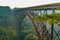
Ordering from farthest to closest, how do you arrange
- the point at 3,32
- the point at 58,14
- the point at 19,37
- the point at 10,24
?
the point at 10,24, the point at 3,32, the point at 19,37, the point at 58,14

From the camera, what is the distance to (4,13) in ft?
80.9

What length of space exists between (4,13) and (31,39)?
990 centimetres

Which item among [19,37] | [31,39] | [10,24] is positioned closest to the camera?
[31,39]

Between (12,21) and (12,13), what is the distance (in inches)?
38.9

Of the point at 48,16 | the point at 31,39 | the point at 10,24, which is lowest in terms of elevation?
the point at 10,24

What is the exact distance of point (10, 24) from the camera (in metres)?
23.6

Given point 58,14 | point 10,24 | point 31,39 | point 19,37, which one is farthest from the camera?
point 10,24

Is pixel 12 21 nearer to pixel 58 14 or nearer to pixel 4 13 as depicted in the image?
pixel 4 13

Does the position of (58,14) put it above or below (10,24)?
above

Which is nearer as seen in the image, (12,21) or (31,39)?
(31,39)

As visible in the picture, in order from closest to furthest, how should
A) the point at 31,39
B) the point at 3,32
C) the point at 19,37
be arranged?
the point at 31,39
the point at 19,37
the point at 3,32

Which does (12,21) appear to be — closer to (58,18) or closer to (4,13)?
(4,13)

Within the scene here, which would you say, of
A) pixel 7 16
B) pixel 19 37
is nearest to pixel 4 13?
pixel 7 16

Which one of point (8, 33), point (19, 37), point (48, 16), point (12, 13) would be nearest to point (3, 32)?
point (8, 33)
